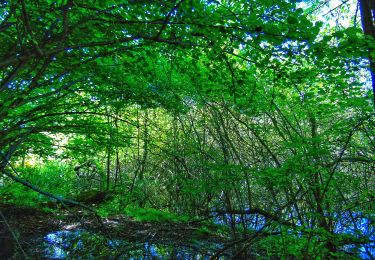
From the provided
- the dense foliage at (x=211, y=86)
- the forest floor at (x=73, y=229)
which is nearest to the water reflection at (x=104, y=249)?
the forest floor at (x=73, y=229)

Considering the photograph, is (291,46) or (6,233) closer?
(291,46)

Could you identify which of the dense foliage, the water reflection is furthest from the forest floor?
the dense foliage

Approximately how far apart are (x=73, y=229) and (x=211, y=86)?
3.55m

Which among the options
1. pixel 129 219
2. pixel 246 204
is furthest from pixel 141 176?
pixel 246 204

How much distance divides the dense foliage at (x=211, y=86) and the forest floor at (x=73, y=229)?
31 cm

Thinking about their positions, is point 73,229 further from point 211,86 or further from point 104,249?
point 211,86

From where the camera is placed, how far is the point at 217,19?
7.91ft

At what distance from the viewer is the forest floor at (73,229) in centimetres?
435

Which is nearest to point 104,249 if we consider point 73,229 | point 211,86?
point 73,229

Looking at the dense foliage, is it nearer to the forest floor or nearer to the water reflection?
the forest floor

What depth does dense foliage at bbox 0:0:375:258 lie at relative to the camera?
7.81 feet

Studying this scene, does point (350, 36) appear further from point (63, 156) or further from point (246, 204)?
point (63, 156)

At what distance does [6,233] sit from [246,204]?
5014mm

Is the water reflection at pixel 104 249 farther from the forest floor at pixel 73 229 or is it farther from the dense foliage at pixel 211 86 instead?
the dense foliage at pixel 211 86
